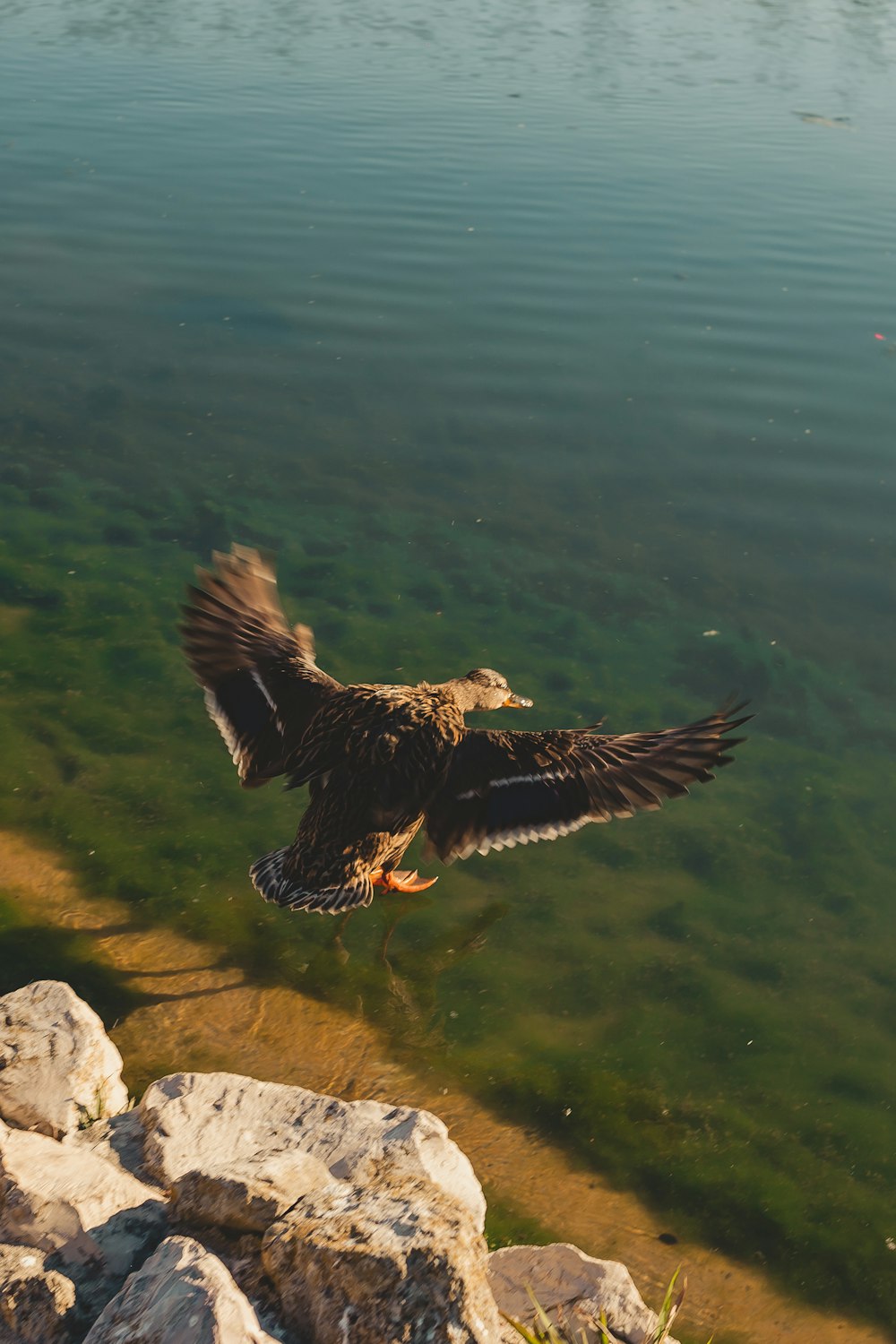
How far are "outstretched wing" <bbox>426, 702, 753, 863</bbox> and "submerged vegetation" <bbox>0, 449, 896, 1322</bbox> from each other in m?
0.73

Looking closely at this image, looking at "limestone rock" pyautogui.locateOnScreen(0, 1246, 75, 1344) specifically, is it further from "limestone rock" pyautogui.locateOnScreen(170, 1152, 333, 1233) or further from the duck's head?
the duck's head

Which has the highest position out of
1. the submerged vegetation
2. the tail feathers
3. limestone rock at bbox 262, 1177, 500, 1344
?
limestone rock at bbox 262, 1177, 500, 1344

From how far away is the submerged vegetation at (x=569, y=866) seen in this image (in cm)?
483

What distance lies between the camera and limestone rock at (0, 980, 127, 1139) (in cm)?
393

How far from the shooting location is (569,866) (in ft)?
19.9

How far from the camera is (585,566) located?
8477mm

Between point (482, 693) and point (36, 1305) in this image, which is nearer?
point (36, 1305)

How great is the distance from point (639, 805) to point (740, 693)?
262cm

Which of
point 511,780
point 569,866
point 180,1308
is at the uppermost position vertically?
point 180,1308

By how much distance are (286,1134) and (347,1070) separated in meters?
1.05

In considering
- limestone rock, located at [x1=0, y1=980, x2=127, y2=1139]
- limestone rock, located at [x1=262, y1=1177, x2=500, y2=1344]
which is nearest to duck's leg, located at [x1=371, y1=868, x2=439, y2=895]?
limestone rock, located at [x1=0, y1=980, x2=127, y2=1139]

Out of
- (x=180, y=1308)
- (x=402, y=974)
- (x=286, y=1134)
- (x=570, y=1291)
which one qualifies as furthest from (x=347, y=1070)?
(x=180, y=1308)

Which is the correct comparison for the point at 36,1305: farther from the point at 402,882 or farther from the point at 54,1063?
the point at 402,882

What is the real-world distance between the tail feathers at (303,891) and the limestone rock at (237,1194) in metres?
1.72
